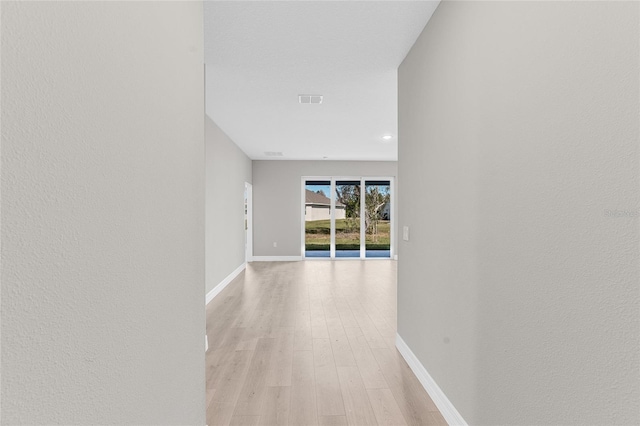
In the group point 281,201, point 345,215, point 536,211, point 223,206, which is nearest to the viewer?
point 536,211

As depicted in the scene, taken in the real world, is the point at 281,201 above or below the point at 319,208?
above

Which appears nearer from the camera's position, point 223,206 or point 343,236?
point 223,206

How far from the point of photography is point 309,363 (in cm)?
261

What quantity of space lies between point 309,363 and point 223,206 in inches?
134

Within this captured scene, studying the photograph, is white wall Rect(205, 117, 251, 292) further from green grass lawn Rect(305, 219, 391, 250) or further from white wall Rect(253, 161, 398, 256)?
green grass lawn Rect(305, 219, 391, 250)

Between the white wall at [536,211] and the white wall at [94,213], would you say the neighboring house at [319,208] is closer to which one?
the white wall at [536,211]

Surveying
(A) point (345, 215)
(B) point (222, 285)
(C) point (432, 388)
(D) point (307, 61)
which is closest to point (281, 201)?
(A) point (345, 215)

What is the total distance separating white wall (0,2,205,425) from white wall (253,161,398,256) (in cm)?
692

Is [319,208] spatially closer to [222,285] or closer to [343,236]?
[343,236]

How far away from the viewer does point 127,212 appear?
945 mm

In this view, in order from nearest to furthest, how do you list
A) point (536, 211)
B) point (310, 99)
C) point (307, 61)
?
point (536, 211) < point (307, 61) < point (310, 99)

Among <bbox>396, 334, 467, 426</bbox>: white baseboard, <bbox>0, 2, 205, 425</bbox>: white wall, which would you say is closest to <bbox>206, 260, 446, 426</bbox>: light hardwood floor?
<bbox>396, 334, 467, 426</bbox>: white baseboard

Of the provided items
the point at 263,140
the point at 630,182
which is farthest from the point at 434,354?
the point at 263,140

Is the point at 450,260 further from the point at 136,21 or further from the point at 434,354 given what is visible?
the point at 136,21
